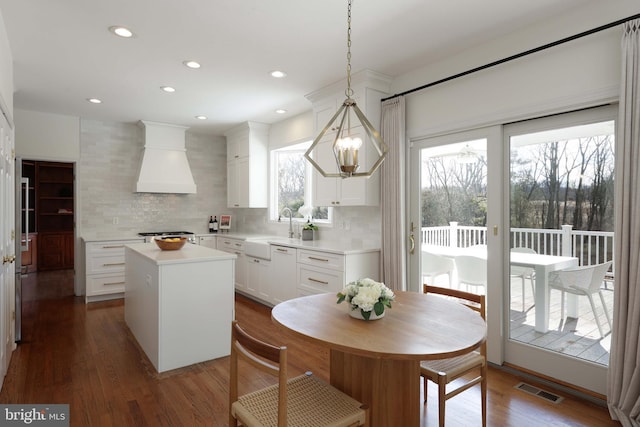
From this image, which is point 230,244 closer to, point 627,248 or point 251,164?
point 251,164

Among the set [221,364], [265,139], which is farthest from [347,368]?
[265,139]

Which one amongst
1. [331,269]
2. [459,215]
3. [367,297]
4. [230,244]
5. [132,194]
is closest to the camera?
[367,297]

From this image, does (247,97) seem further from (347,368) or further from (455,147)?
(347,368)

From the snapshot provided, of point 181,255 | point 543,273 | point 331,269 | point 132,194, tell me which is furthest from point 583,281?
point 132,194

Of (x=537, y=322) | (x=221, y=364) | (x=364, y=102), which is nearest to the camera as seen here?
(x=537, y=322)

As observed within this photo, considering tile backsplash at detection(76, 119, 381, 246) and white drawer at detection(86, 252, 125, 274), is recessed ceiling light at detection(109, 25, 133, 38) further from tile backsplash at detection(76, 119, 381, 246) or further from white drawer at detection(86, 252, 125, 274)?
white drawer at detection(86, 252, 125, 274)

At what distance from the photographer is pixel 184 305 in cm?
305

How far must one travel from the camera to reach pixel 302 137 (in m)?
5.20

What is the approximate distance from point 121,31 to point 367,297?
275 cm

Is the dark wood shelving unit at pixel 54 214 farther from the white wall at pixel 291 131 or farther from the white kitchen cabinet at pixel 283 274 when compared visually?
the white kitchen cabinet at pixel 283 274

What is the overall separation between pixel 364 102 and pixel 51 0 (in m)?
2.60

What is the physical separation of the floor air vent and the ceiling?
105 inches

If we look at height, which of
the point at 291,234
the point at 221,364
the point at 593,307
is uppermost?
the point at 291,234

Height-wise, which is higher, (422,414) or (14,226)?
(14,226)
